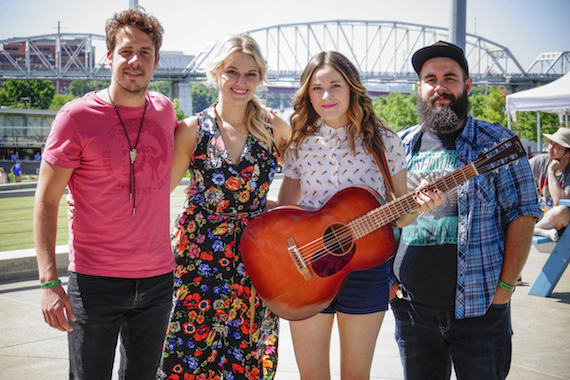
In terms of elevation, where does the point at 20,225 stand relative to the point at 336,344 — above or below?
above

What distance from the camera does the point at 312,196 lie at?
99.0 inches

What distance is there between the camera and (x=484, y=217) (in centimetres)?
230

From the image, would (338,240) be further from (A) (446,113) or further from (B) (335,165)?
(A) (446,113)

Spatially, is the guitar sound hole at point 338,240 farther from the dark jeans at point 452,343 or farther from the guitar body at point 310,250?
the dark jeans at point 452,343

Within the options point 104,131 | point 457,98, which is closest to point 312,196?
point 457,98

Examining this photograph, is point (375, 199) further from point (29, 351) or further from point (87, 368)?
point (29, 351)

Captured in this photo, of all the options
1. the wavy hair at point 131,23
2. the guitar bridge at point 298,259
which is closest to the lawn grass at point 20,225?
the wavy hair at point 131,23

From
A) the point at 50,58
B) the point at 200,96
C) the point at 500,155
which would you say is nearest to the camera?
the point at 500,155

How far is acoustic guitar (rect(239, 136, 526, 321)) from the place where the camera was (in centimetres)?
231

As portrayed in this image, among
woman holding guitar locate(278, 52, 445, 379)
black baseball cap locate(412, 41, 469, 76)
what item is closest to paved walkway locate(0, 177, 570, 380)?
woman holding guitar locate(278, 52, 445, 379)

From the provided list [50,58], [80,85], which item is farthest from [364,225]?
[50,58]

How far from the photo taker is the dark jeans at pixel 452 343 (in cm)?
227

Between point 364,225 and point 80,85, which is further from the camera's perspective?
Answer: point 80,85

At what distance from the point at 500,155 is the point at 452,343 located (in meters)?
0.96
